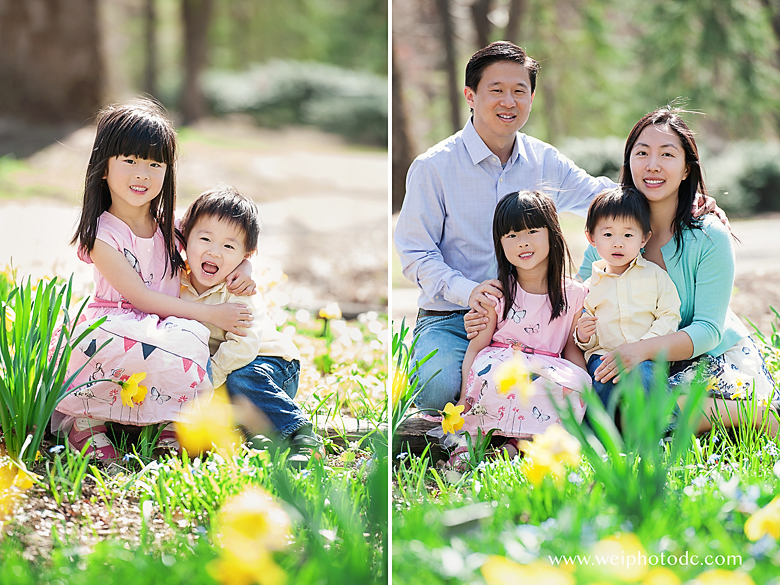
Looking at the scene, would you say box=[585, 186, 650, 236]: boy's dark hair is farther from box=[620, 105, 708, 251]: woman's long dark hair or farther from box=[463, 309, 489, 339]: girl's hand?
box=[463, 309, 489, 339]: girl's hand

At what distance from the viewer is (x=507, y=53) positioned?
109 inches

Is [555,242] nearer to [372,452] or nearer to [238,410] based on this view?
[372,452]

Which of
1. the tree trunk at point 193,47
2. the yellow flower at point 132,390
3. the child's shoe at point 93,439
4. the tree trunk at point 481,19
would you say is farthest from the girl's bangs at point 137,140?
the tree trunk at point 193,47

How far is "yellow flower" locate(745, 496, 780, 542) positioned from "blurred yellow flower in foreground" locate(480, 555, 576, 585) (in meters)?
0.44

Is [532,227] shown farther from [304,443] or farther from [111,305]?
[111,305]

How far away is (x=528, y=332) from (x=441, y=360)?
33cm

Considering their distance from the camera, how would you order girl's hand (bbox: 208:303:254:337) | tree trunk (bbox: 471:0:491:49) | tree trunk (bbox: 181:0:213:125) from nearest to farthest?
girl's hand (bbox: 208:303:254:337), tree trunk (bbox: 471:0:491:49), tree trunk (bbox: 181:0:213:125)

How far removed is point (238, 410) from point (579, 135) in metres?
18.4

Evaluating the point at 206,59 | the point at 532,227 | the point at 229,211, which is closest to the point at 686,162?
the point at 532,227

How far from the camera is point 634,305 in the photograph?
2541 mm

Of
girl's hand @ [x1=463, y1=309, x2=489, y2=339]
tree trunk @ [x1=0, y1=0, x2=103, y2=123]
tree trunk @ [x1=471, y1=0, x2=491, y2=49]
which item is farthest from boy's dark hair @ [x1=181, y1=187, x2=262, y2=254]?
tree trunk @ [x1=0, y1=0, x2=103, y2=123]

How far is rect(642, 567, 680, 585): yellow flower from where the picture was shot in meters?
1.32

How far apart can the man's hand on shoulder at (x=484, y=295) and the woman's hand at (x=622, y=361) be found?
0.42 m

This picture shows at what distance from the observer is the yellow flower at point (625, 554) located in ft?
→ 4.37
